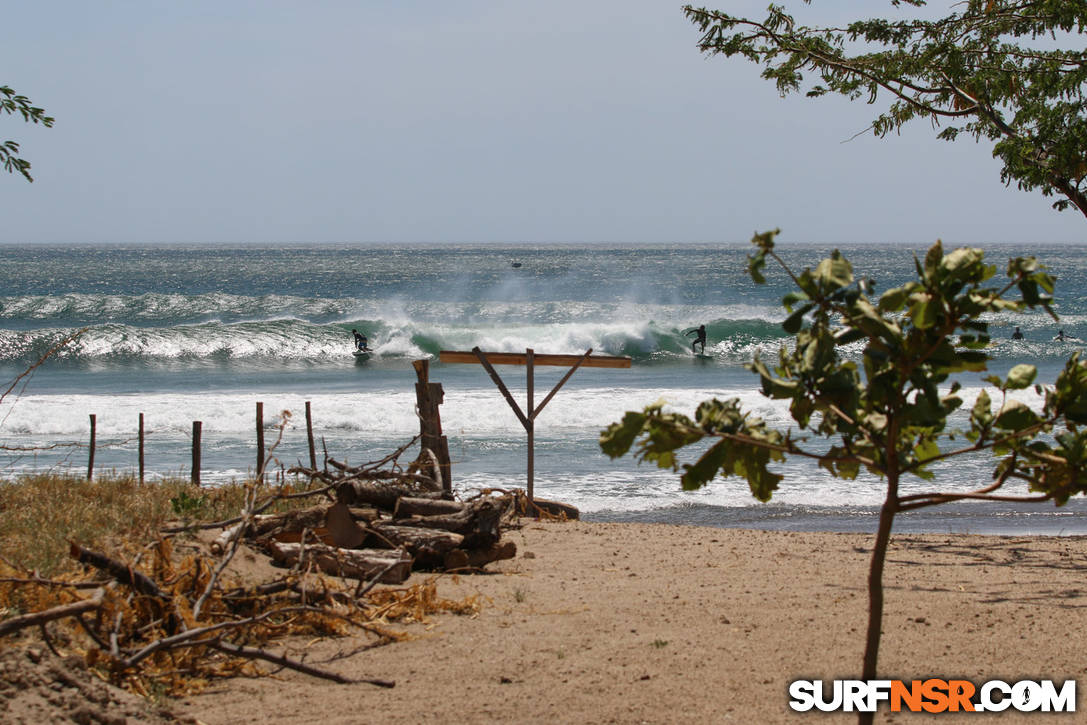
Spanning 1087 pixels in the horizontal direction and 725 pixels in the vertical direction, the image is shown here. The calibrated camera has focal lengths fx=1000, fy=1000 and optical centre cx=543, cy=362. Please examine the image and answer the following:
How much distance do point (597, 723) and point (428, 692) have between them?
3.00 ft

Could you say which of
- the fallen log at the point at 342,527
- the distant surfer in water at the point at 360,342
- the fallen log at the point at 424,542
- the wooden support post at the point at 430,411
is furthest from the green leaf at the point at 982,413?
the distant surfer in water at the point at 360,342

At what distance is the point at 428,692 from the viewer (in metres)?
4.96

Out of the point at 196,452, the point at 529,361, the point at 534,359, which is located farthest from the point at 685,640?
the point at 196,452

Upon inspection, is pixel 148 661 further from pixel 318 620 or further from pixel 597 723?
pixel 597 723

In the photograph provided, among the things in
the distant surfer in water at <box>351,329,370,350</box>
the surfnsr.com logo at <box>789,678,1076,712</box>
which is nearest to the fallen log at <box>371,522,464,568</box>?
the surfnsr.com logo at <box>789,678,1076,712</box>

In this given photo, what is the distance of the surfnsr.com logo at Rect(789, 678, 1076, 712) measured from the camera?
4848mm

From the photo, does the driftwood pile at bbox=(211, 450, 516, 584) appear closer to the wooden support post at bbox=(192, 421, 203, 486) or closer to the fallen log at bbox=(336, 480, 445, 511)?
the fallen log at bbox=(336, 480, 445, 511)

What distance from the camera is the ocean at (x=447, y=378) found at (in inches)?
527

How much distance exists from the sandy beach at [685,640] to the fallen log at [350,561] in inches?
15.0

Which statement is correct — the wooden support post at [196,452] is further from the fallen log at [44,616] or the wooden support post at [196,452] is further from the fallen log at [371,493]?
the fallen log at [44,616]

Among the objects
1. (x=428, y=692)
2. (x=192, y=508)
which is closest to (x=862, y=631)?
(x=428, y=692)

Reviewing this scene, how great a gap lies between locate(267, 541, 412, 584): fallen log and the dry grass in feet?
2.15

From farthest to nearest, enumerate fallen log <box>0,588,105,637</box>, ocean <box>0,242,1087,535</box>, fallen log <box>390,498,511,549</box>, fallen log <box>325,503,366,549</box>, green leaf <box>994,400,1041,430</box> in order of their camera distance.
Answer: ocean <box>0,242,1087,535</box>
fallen log <box>390,498,511,549</box>
fallen log <box>325,503,366,549</box>
fallen log <box>0,588,105,637</box>
green leaf <box>994,400,1041,430</box>

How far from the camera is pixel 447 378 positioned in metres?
29.0
